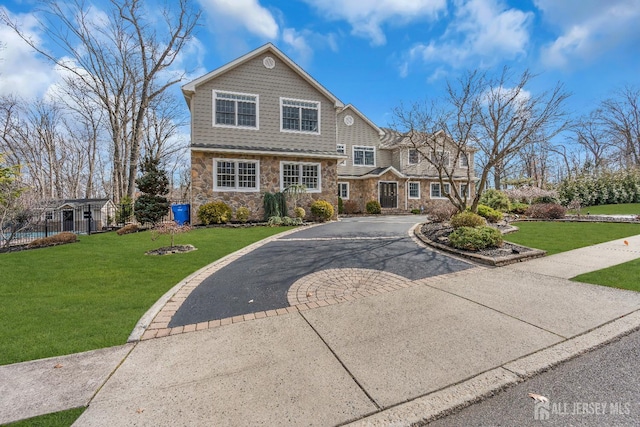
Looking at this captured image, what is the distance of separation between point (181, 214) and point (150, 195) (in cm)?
172

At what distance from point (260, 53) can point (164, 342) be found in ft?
50.2

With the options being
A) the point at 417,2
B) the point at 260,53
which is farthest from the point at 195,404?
the point at 260,53

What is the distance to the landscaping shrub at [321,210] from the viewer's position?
14.9 m

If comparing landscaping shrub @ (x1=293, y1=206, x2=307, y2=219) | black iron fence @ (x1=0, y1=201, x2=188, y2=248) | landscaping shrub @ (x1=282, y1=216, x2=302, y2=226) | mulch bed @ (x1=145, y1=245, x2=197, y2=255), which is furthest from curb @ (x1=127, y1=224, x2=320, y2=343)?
black iron fence @ (x1=0, y1=201, x2=188, y2=248)

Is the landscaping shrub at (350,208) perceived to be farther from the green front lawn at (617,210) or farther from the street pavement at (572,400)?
the street pavement at (572,400)

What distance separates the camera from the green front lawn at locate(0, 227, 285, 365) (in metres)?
3.13

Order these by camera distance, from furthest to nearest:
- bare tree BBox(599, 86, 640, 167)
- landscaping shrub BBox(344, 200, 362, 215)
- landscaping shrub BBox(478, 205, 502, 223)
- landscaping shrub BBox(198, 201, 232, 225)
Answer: bare tree BBox(599, 86, 640, 167) < landscaping shrub BBox(344, 200, 362, 215) < landscaping shrub BBox(198, 201, 232, 225) < landscaping shrub BBox(478, 205, 502, 223)

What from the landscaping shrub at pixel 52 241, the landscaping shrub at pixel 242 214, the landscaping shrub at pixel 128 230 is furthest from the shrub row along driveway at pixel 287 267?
the landscaping shrub at pixel 128 230

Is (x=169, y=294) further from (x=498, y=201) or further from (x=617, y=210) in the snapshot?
(x=617, y=210)

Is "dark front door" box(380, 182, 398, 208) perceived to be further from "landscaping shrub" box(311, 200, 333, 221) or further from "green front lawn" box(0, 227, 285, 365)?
"green front lawn" box(0, 227, 285, 365)

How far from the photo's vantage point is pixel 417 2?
905 centimetres

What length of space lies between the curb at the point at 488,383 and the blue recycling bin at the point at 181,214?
1391 cm

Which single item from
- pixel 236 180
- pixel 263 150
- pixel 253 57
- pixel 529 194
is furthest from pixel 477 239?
pixel 529 194

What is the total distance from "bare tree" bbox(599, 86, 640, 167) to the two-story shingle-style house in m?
30.3
